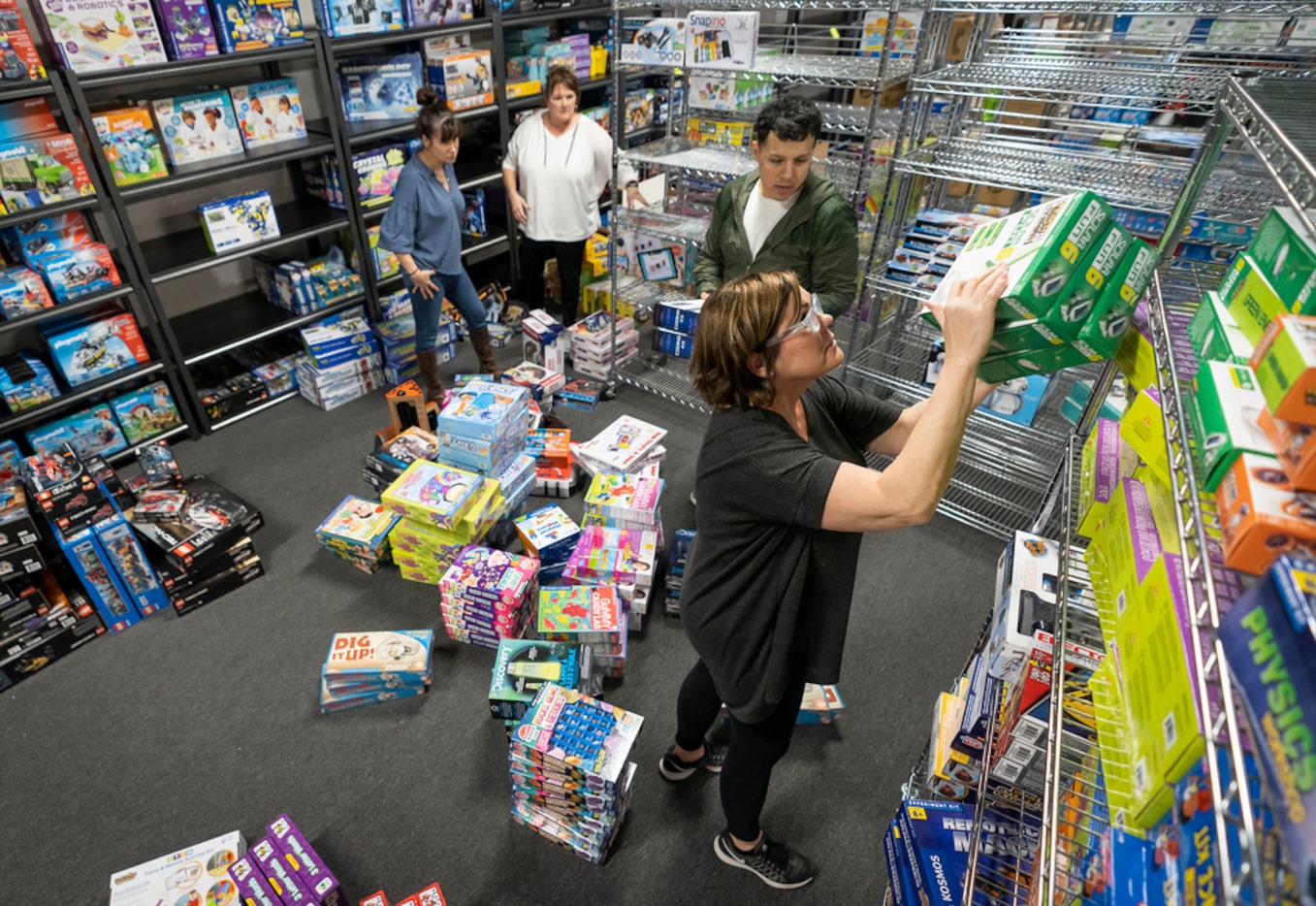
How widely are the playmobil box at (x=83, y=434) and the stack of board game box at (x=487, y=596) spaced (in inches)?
83.7

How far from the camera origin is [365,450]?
400cm

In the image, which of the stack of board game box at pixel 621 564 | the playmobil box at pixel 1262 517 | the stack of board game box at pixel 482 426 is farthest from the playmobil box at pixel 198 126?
the playmobil box at pixel 1262 517

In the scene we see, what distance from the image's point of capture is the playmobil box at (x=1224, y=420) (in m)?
0.79

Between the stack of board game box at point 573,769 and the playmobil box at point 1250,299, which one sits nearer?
the playmobil box at point 1250,299

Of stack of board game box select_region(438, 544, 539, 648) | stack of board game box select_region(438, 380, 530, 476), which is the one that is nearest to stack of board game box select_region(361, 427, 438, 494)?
stack of board game box select_region(438, 380, 530, 476)

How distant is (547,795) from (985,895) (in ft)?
4.00

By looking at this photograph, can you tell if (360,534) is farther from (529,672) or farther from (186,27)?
(186,27)

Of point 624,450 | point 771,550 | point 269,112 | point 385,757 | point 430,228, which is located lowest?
point 385,757

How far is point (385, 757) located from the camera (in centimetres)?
246

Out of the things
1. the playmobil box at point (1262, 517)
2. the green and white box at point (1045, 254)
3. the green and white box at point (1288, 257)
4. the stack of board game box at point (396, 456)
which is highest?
the green and white box at point (1288, 257)

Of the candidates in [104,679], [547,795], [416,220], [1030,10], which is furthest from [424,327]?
[1030,10]

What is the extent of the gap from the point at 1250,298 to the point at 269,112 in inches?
177

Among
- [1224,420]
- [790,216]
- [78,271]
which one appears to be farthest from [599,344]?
[1224,420]

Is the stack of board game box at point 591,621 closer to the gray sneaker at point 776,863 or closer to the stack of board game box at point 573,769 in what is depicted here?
the stack of board game box at point 573,769
